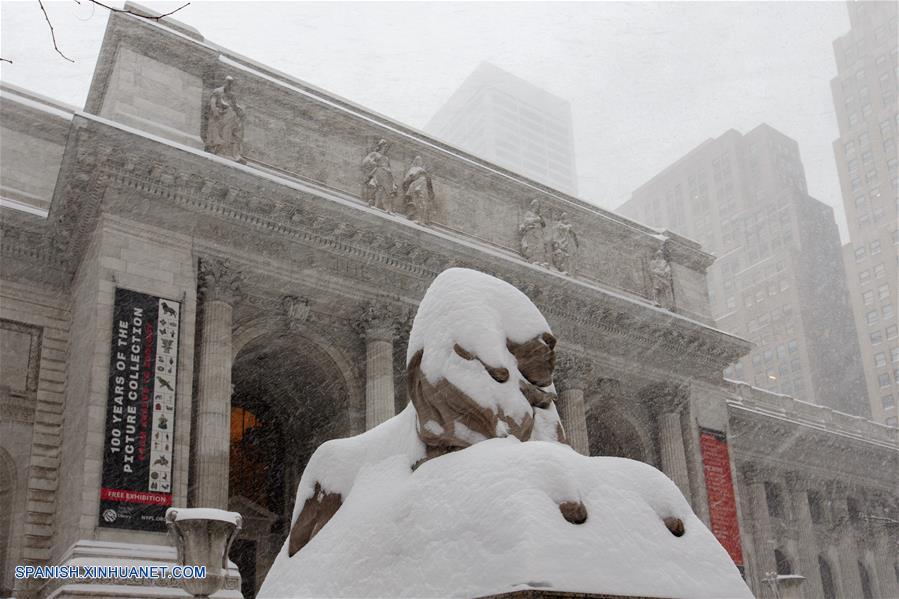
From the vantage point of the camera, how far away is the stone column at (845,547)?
4247 cm

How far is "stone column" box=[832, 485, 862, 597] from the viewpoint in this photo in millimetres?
42469

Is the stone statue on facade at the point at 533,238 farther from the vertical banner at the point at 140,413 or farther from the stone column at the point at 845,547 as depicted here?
the stone column at the point at 845,547

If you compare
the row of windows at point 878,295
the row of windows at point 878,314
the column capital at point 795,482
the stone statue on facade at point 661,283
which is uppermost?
the row of windows at point 878,295

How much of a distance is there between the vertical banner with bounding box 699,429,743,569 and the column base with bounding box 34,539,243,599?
18.1m

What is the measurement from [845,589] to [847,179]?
48.3 meters

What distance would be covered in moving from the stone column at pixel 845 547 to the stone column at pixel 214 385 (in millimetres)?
33907

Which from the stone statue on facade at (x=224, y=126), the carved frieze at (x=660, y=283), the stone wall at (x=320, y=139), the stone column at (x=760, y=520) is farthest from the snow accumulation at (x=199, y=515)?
the stone column at (x=760, y=520)

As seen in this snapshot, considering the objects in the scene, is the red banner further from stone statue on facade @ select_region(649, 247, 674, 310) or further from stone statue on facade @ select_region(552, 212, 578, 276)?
stone statue on facade @ select_region(649, 247, 674, 310)

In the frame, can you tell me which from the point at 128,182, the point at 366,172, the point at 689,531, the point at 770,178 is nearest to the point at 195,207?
the point at 128,182

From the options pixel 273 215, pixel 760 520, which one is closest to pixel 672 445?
pixel 760 520

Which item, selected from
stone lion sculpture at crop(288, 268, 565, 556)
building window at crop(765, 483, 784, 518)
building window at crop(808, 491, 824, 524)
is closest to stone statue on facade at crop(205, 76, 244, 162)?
stone lion sculpture at crop(288, 268, 565, 556)

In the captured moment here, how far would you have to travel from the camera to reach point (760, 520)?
38.5 metres

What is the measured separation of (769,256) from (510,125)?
57886 mm

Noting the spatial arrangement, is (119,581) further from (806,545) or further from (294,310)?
(806,545)
